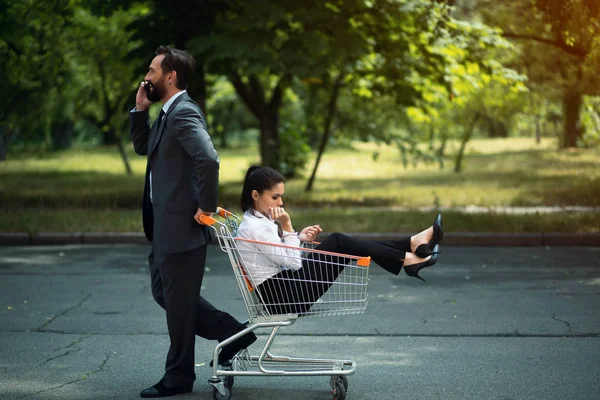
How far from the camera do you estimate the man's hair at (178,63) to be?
521cm

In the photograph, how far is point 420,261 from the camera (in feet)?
17.4

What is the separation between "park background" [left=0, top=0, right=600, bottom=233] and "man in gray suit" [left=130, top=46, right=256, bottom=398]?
807 centimetres

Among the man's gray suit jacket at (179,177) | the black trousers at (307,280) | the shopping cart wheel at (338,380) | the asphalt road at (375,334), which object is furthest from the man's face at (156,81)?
the shopping cart wheel at (338,380)

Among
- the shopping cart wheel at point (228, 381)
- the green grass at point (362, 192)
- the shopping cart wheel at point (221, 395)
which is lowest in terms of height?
the green grass at point (362, 192)

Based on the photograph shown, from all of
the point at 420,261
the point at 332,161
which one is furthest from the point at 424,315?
the point at 332,161

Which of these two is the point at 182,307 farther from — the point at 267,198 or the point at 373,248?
the point at 373,248

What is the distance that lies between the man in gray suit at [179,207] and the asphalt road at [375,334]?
1.09 ft

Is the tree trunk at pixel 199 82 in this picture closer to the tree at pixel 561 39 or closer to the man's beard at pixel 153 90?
the tree at pixel 561 39

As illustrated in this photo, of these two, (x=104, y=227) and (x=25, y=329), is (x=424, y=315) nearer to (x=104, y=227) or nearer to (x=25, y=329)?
(x=25, y=329)

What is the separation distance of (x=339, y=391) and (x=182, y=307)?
105cm

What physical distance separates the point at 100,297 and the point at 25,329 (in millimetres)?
1525

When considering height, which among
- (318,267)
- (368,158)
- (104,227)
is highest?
(318,267)

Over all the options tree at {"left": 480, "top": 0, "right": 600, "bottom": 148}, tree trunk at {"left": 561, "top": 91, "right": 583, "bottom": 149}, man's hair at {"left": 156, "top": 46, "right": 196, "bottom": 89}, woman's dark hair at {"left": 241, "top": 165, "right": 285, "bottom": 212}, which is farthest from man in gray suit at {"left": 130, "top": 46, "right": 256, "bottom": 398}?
tree trunk at {"left": 561, "top": 91, "right": 583, "bottom": 149}

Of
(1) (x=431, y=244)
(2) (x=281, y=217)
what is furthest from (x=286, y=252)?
(1) (x=431, y=244)
